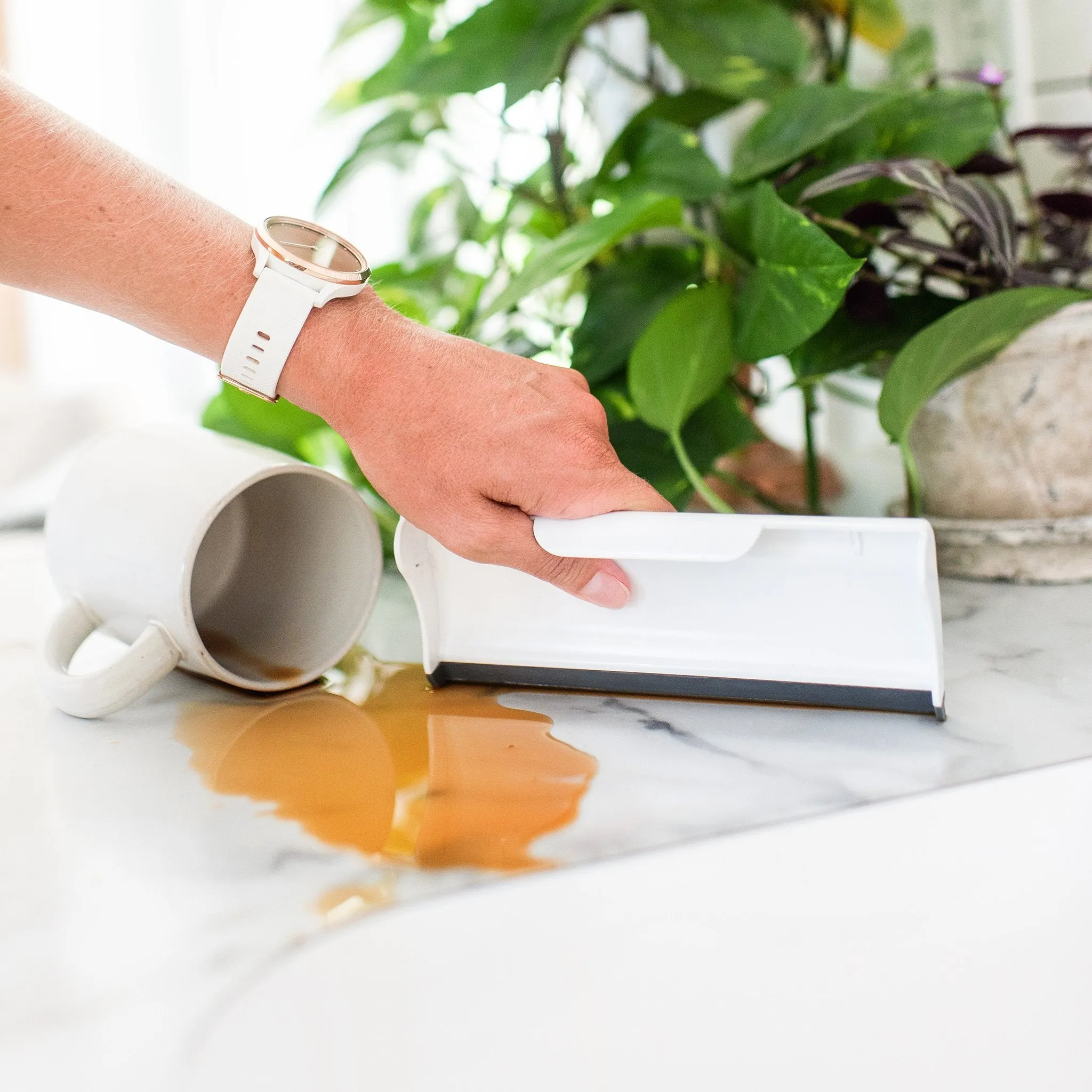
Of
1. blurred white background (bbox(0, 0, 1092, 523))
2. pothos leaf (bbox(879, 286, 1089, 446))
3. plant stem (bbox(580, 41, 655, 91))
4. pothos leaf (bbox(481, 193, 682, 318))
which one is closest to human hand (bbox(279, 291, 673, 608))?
pothos leaf (bbox(481, 193, 682, 318))

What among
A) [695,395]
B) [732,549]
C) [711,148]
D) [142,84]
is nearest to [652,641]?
[732,549]

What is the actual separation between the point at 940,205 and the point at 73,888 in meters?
0.83

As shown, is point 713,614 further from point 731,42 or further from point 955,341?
point 731,42

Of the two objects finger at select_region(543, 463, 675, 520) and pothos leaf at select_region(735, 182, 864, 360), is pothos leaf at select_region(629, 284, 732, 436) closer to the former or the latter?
pothos leaf at select_region(735, 182, 864, 360)

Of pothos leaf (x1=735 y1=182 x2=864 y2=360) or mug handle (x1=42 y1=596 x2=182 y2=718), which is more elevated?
pothos leaf (x1=735 y1=182 x2=864 y2=360)

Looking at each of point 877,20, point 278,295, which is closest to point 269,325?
point 278,295

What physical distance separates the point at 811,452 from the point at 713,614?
327mm

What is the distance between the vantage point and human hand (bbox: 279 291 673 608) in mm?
421

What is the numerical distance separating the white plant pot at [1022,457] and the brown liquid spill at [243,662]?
1.42 feet

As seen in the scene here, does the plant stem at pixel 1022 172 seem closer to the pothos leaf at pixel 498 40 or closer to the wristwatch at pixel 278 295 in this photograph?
the pothos leaf at pixel 498 40

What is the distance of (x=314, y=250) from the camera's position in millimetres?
469

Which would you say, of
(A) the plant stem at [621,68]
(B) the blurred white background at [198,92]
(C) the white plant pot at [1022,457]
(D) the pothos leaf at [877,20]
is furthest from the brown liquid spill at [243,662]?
(B) the blurred white background at [198,92]

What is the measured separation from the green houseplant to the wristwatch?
13 centimetres

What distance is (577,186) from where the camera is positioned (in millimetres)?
850
